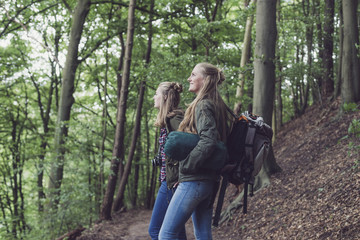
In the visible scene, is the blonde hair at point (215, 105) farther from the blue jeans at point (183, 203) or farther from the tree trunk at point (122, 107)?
the tree trunk at point (122, 107)

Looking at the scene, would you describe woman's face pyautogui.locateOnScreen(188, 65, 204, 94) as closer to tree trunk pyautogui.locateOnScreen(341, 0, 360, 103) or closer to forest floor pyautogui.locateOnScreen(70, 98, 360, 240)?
forest floor pyautogui.locateOnScreen(70, 98, 360, 240)

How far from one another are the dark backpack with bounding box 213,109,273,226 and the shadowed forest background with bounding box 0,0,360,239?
1.25 m

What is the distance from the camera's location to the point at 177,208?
261cm

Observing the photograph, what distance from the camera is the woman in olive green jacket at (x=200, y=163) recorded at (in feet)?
8.26

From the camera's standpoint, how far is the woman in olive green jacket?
2.52 meters

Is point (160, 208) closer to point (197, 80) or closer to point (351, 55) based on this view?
point (197, 80)

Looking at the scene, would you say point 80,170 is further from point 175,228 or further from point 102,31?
point 175,228

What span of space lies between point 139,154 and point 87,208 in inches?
345

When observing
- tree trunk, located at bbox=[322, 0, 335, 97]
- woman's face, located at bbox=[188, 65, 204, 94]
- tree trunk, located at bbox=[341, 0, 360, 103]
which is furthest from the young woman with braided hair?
tree trunk, located at bbox=[322, 0, 335, 97]

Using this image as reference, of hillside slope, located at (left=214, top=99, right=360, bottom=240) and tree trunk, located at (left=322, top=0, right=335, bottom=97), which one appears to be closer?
hillside slope, located at (left=214, top=99, right=360, bottom=240)

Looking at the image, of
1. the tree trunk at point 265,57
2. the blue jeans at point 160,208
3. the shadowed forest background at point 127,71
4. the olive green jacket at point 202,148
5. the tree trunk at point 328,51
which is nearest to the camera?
the olive green jacket at point 202,148

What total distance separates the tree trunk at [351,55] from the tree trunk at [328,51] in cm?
240

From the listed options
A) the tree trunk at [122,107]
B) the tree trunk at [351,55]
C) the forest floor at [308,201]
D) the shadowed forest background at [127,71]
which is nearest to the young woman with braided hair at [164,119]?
the shadowed forest background at [127,71]

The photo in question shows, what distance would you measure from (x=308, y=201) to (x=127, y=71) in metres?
5.92
